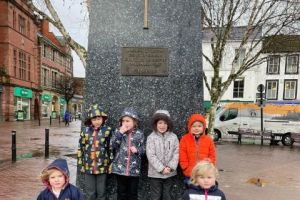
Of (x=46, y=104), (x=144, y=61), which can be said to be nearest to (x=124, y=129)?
(x=144, y=61)

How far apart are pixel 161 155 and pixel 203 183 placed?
1193 mm

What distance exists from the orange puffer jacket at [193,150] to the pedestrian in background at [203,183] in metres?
1.00

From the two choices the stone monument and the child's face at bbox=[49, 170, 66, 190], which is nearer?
the child's face at bbox=[49, 170, 66, 190]

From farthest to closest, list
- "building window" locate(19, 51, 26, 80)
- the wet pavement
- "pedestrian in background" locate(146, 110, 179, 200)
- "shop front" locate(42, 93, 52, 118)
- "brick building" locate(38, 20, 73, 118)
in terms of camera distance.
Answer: "shop front" locate(42, 93, 52, 118) < "brick building" locate(38, 20, 73, 118) < "building window" locate(19, 51, 26, 80) < the wet pavement < "pedestrian in background" locate(146, 110, 179, 200)

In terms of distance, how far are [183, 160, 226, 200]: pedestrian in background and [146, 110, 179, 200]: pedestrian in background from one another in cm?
98

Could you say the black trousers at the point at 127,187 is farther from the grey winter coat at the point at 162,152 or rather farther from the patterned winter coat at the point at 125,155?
the grey winter coat at the point at 162,152

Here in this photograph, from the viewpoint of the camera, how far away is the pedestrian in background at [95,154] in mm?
4602

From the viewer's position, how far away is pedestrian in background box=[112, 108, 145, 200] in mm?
4586

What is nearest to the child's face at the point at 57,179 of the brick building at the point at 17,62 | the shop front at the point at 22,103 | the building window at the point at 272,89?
the brick building at the point at 17,62

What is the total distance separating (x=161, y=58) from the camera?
5.36 metres

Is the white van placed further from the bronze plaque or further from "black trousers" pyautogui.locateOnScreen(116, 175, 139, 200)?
"black trousers" pyautogui.locateOnScreen(116, 175, 139, 200)

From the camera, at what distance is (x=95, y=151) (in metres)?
4.59

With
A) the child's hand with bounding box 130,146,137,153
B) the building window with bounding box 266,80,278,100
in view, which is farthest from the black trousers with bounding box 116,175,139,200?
the building window with bounding box 266,80,278,100

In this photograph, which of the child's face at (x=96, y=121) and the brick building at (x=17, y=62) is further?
the brick building at (x=17, y=62)
